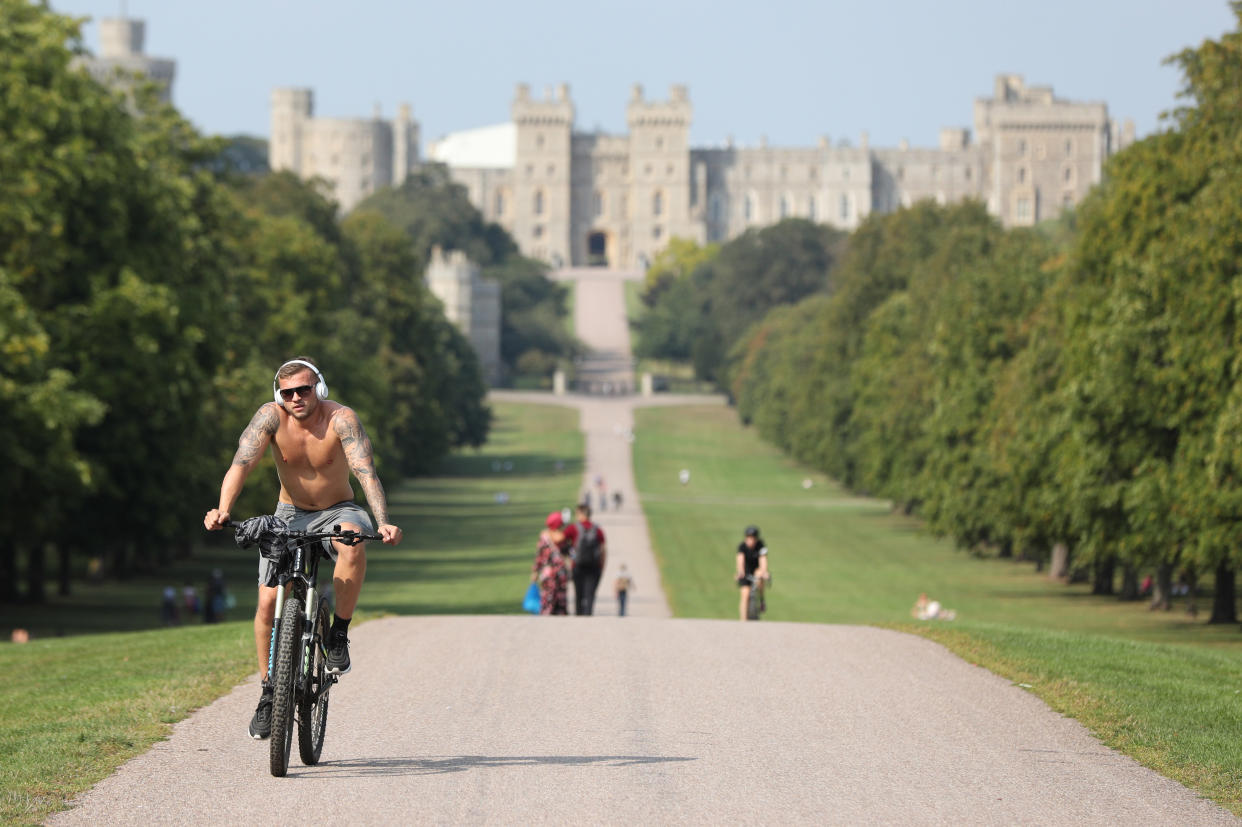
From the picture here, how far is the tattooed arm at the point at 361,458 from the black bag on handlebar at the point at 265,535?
15.9 inches

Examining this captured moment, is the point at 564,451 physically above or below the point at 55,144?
below

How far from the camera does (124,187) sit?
102 ft

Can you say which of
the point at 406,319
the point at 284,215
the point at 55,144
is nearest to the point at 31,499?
the point at 55,144

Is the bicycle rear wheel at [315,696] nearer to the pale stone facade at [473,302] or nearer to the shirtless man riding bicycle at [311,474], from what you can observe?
the shirtless man riding bicycle at [311,474]

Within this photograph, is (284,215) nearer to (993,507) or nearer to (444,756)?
(993,507)

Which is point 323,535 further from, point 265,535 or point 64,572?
point 64,572

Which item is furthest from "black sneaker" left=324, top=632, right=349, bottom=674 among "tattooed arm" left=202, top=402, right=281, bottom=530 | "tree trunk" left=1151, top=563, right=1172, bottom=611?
"tree trunk" left=1151, top=563, right=1172, bottom=611

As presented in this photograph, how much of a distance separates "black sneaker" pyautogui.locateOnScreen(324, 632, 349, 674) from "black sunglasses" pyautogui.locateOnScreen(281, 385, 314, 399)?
1150 mm

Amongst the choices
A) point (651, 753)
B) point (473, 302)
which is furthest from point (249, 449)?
point (473, 302)

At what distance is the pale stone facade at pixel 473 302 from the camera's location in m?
144

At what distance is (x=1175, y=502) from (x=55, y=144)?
16970 millimetres

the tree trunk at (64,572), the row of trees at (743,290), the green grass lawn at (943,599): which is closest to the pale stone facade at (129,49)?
the row of trees at (743,290)

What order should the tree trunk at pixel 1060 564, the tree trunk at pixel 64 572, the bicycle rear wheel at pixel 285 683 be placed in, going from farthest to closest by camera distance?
1. the tree trunk at pixel 1060 564
2. the tree trunk at pixel 64 572
3. the bicycle rear wheel at pixel 285 683

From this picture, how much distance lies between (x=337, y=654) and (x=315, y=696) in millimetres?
313
